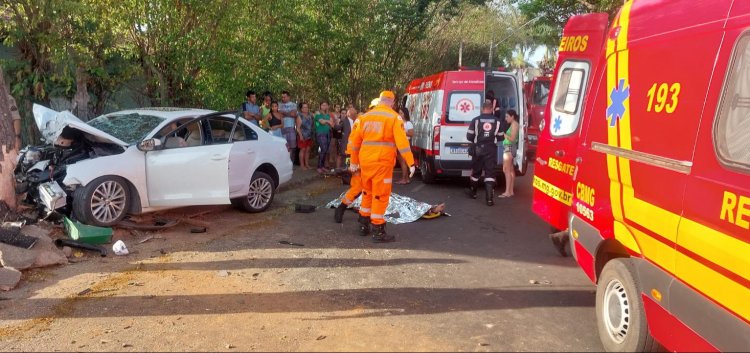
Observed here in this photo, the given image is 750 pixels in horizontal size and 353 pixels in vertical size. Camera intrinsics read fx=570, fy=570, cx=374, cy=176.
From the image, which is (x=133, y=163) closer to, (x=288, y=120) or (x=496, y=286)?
(x=496, y=286)

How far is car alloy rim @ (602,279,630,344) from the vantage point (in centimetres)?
340

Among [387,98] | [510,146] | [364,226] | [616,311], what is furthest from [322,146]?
[616,311]

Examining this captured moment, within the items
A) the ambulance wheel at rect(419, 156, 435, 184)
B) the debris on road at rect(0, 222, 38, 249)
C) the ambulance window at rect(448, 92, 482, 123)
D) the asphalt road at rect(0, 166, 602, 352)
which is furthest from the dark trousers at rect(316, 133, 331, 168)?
the debris on road at rect(0, 222, 38, 249)

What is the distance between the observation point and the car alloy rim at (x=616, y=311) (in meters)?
3.40

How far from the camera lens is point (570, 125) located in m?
5.11

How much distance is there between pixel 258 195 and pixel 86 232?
2.61 m

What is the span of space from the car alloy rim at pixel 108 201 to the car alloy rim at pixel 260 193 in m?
1.84

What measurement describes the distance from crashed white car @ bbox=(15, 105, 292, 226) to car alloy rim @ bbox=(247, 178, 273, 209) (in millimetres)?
137

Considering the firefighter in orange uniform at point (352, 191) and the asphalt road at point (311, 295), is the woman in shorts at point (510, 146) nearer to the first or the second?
the asphalt road at point (311, 295)

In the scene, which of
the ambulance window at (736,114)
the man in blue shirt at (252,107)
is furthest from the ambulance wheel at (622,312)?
the man in blue shirt at (252,107)

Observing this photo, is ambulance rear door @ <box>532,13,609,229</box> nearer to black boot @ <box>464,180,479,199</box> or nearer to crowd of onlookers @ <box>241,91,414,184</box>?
black boot @ <box>464,180,479,199</box>

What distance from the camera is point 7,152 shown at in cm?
667

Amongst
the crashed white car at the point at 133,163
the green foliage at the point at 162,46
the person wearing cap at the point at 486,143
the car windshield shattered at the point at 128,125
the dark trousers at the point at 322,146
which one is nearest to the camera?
the crashed white car at the point at 133,163

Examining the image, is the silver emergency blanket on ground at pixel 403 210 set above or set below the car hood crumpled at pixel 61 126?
below
